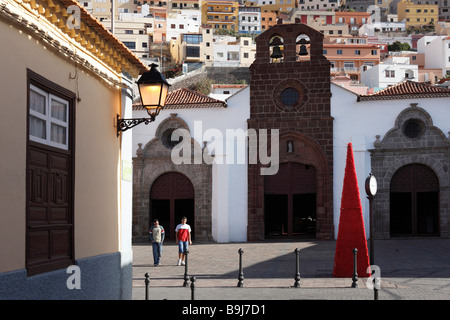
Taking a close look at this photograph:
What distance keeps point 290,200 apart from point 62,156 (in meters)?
21.8

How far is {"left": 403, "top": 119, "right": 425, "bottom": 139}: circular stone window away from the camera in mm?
29359

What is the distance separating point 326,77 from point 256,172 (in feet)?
17.2

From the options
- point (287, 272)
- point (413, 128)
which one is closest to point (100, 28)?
point (287, 272)

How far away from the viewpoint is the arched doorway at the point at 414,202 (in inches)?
1155

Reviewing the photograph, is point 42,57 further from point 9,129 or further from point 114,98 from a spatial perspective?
point 114,98

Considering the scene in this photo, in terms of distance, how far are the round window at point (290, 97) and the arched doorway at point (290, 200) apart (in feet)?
8.86

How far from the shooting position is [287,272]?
17641 mm

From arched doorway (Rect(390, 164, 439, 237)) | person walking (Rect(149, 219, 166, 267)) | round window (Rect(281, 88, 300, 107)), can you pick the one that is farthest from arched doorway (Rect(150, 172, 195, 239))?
person walking (Rect(149, 219, 166, 267))

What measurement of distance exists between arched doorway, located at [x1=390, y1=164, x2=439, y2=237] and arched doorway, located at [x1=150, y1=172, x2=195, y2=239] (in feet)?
29.6

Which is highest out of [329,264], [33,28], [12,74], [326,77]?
[326,77]
